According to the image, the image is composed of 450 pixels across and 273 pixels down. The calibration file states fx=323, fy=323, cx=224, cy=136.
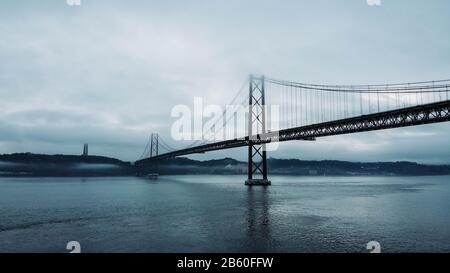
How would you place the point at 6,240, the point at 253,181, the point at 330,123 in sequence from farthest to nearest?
the point at 253,181 < the point at 330,123 < the point at 6,240

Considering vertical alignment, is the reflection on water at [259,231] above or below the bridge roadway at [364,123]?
below

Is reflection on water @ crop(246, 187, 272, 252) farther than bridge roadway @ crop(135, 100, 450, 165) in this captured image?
No

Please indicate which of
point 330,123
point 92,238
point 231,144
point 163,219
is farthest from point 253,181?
point 92,238

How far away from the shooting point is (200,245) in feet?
45.8

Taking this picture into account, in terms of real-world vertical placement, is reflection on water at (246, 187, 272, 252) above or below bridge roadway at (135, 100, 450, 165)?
below

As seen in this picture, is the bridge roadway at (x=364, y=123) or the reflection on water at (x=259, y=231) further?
the bridge roadway at (x=364, y=123)

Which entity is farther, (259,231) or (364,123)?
(364,123)

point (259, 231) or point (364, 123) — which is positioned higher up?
point (364, 123)
